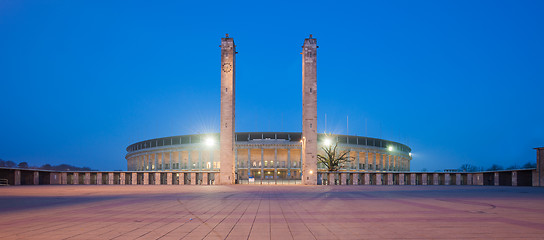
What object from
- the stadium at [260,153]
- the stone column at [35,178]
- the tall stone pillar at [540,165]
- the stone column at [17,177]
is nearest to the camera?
the tall stone pillar at [540,165]

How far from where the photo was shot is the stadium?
94.1 meters

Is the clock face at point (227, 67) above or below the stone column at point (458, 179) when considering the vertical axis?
above

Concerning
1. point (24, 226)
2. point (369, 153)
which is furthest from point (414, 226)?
point (369, 153)

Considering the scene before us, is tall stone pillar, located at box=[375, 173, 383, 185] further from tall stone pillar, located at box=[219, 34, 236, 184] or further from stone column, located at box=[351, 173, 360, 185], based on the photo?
tall stone pillar, located at box=[219, 34, 236, 184]

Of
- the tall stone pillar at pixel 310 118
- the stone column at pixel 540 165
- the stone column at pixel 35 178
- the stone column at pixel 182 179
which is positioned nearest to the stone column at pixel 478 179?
the stone column at pixel 540 165

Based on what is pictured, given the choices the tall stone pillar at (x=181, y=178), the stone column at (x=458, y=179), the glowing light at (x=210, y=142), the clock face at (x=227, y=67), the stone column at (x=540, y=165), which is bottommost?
the stone column at (x=458, y=179)

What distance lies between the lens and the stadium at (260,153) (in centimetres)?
9406

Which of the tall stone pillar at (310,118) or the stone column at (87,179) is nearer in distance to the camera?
the tall stone pillar at (310,118)

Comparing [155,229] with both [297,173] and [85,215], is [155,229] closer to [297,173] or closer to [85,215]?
[85,215]

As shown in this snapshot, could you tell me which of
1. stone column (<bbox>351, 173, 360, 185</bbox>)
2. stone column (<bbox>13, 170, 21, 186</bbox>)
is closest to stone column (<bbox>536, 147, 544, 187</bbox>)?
stone column (<bbox>351, 173, 360, 185</bbox>)

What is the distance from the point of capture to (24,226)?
36.0 ft

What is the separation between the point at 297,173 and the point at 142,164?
47.3m

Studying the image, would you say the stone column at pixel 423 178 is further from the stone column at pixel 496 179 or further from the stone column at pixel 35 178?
the stone column at pixel 35 178

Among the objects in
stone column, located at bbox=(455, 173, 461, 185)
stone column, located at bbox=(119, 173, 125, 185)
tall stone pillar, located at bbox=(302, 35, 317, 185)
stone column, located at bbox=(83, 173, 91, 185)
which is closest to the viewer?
tall stone pillar, located at bbox=(302, 35, 317, 185)
